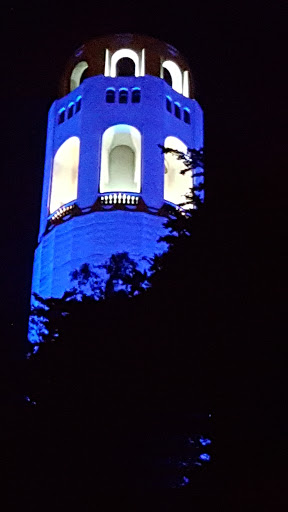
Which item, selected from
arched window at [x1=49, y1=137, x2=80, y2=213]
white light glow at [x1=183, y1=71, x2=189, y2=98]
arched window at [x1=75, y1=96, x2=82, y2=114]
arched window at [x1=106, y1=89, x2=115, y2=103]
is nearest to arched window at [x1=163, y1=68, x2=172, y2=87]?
white light glow at [x1=183, y1=71, x2=189, y2=98]

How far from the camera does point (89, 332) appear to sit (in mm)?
13672

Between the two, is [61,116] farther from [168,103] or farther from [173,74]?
[173,74]

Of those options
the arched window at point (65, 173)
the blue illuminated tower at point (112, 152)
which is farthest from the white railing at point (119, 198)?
the arched window at point (65, 173)

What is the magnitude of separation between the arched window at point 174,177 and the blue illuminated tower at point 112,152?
0.05 m

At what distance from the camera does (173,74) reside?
40.7 meters

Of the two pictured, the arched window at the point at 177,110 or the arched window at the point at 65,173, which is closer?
the arched window at the point at 65,173

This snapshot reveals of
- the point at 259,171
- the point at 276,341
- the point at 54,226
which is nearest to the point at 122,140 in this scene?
the point at 54,226

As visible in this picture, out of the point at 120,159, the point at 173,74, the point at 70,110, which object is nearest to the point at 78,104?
the point at 70,110

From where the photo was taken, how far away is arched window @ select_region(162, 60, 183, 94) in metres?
40.2

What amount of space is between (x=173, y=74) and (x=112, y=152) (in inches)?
222

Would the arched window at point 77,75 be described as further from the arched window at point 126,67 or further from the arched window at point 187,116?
the arched window at point 187,116

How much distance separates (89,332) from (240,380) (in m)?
3.00

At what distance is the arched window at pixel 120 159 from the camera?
3719 centimetres

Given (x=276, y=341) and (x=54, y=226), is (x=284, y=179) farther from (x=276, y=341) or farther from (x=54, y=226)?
(x=54, y=226)
